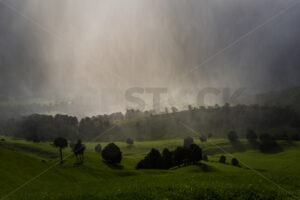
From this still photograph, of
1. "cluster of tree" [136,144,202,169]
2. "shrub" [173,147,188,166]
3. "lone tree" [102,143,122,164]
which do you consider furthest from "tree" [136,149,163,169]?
"lone tree" [102,143,122,164]

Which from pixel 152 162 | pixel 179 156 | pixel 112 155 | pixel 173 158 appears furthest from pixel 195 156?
pixel 112 155

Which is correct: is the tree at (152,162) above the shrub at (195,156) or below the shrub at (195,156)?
below

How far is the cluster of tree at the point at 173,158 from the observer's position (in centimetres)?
10294

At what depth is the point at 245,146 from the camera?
198625 mm

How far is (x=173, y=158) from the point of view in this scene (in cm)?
11800

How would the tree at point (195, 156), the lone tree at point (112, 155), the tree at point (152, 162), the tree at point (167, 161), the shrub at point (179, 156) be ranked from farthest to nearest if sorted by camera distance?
1. the lone tree at point (112, 155)
2. the tree at point (167, 161)
3. the shrub at point (179, 156)
4. the tree at point (152, 162)
5. the tree at point (195, 156)

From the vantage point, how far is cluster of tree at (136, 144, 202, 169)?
10294 centimetres

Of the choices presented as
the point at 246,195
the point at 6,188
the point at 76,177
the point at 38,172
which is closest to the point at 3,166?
the point at 38,172

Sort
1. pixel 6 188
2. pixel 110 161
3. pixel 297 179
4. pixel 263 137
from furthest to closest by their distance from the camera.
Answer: pixel 263 137 < pixel 110 161 < pixel 6 188 < pixel 297 179

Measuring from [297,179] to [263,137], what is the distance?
186m

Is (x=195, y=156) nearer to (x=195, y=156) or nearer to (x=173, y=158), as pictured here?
(x=195, y=156)

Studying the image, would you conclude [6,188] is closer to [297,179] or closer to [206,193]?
[206,193]

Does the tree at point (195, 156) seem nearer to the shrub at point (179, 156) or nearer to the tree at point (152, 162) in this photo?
the shrub at point (179, 156)

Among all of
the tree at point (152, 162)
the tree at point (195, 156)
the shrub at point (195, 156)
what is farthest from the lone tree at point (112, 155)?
the tree at point (195, 156)
